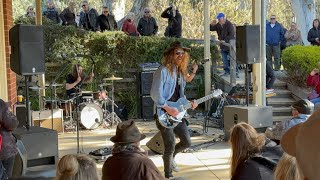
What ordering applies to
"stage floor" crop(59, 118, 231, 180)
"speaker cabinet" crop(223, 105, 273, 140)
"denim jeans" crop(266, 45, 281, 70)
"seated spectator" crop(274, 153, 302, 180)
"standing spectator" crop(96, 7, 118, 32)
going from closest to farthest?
"seated spectator" crop(274, 153, 302, 180), "stage floor" crop(59, 118, 231, 180), "speaker cabinet" crop(223, 105, 273, 140), "denim jeans" crop(266, 45, 281, 70), "standing spectator" crop(96, 7, 118, 32)

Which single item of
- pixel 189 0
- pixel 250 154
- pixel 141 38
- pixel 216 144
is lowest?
pixel 216 144

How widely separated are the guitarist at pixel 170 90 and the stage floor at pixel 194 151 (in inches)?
33.5

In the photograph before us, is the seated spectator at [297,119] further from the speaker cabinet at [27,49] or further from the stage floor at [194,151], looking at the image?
the speaker cabinet at [27,49]

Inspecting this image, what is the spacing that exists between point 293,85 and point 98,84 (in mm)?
4866

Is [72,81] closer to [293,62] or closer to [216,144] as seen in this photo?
[216,144]

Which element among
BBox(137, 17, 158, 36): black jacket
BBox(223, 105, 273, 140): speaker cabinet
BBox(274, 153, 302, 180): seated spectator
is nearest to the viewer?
BBox(274, 153, 302, 180): seated spectator

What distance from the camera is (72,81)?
1129 centimetres

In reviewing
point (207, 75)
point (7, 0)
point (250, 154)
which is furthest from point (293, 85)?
point (250, 154)

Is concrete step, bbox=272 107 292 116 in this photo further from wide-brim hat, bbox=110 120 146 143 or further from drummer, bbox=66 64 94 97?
wide-brim hat, bbox=110 120 146 143

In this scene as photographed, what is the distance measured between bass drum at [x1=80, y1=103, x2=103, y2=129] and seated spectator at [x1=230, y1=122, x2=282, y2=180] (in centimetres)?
789

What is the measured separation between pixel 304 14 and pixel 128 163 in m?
14.7

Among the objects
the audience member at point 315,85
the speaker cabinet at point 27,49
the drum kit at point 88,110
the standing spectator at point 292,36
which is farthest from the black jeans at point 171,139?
the standing spectator at point 292,36

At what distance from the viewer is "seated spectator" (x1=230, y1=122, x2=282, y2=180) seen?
3402mm

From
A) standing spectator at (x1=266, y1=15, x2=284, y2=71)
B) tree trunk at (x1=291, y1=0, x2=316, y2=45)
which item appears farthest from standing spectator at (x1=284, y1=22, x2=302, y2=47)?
tree trunk at (x1=291, y1=0, x2=316, y2=45)
